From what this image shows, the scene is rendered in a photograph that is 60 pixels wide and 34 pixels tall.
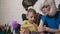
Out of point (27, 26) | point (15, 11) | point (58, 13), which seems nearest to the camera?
point (58, 13)

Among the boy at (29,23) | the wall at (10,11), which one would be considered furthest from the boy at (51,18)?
the wall at (10,11)

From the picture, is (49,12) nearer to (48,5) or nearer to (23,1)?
(48,5)

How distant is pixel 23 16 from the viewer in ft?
5.03

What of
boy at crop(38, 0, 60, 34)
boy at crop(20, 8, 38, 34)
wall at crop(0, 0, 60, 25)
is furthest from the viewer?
wall at crop(0, 0, 60, 25)

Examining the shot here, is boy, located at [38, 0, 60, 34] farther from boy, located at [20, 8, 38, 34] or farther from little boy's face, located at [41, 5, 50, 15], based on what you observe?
boy, located at [20, 8, 38, 34]

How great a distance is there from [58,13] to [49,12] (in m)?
0.08

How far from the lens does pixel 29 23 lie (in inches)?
57.7

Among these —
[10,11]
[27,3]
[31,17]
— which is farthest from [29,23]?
[10,11]

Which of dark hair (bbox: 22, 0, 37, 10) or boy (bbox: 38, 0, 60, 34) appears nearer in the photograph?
boy (bbox: 38, 0, 60, 34)

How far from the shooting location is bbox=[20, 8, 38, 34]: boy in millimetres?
1435

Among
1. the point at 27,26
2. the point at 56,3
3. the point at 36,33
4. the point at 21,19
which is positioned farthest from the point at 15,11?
the point at 56,3

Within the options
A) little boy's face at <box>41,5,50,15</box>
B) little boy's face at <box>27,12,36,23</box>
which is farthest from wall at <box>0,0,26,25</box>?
little boy's face at <box>41,5,50,15</box>

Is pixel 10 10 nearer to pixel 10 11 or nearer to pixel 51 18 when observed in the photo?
pixel 10 11

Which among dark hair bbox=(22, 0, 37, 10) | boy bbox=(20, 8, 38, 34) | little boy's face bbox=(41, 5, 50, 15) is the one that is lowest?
boy bbox=(20, 8, 38, 34)
